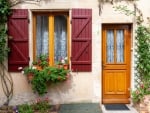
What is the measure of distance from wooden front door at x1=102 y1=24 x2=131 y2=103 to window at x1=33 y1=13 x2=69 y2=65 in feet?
3.67

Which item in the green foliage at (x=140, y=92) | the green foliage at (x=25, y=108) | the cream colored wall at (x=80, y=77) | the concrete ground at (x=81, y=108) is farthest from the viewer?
the cream colored wall at (x=80, y=77)

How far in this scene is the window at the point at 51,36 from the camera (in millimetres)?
9523

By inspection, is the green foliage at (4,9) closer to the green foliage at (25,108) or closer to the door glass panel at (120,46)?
the green foliage at (25,108)

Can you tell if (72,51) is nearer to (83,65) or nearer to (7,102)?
(83,65)

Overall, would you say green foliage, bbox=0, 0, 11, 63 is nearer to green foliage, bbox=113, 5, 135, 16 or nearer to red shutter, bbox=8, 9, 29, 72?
red shutter, bbox=8, 9, 29, 72

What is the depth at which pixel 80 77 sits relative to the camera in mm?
9336

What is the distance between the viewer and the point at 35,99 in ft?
30.9

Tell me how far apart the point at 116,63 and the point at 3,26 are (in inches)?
131

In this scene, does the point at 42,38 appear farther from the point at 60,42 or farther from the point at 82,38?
the point at 82,38

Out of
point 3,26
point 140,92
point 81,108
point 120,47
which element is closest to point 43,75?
point 81,108

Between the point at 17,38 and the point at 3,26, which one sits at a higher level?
the point at 3,26

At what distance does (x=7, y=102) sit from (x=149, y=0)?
4.87 metres

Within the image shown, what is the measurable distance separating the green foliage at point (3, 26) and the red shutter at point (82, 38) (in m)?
1.82

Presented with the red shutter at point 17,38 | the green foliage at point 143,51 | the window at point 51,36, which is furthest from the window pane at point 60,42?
the green foliage at point 143,51
